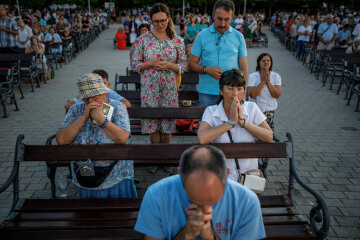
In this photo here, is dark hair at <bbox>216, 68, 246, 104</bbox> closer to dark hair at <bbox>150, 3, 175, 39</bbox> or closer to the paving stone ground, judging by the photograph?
dark hair at <bbox>150, 3, 175, 39</bbox>

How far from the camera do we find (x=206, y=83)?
432cm

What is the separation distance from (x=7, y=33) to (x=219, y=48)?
8.91 metres

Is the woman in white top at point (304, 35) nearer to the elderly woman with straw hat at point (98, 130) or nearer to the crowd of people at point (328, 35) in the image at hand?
the crowd of people at point (328, 35)

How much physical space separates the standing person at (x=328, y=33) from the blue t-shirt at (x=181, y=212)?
12237 millimetres

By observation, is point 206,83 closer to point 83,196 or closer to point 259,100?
point 259,100

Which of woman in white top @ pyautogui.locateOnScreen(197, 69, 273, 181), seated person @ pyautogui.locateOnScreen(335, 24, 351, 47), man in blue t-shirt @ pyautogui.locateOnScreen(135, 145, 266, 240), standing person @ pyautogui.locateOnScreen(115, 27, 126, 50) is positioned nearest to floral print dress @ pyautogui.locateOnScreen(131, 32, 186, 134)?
woman in white top @ pyautogui.locateOnScreen(197, 69, 273, 181)

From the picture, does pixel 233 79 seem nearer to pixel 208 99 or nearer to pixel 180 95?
pixel 208 99

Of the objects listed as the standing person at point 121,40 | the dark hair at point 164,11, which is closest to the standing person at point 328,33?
the dark hair at point 164,11

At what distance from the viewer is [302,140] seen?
5992mm

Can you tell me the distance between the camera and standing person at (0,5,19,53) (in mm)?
10021

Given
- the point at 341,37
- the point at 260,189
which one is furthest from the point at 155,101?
the point at 341,37

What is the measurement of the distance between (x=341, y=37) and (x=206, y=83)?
12.2m

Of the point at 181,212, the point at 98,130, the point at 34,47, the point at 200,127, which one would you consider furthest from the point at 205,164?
the point at 34,47

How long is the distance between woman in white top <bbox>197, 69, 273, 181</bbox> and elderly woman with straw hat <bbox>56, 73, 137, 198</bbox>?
80cm
